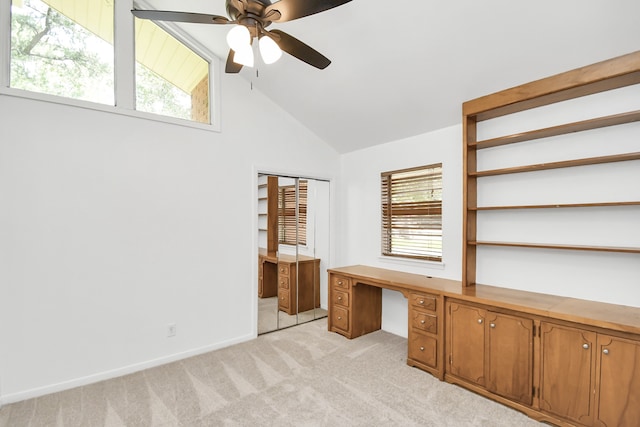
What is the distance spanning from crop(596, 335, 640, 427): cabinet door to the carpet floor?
451 millimetres

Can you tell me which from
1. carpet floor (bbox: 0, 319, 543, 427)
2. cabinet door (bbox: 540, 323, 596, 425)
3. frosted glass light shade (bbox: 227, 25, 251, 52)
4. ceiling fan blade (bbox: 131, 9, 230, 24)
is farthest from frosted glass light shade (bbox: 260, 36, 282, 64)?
cabinet door (bbox: 540, 323, 596, 425)

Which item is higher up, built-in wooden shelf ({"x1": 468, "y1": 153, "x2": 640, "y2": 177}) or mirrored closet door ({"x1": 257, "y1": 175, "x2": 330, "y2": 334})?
built-in wooden shelf ({"x1": 468, "y1": 153, "x2": 640, "y2": 177})

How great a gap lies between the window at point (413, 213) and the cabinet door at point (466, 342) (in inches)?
36.1

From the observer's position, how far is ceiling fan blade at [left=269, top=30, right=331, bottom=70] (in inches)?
72.7

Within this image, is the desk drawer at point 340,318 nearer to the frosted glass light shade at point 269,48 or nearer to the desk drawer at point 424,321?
the desk drawer at point 424,321

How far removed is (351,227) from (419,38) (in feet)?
8.54

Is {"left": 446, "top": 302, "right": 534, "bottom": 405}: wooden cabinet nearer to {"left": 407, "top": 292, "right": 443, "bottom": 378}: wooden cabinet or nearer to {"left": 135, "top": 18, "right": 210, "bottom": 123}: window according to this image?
{"left": 407, "top": 292, "right": 443, "bottom": 378}: wooden cabinet

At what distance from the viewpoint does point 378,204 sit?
4.05m

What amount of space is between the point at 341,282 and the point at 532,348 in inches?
79.3

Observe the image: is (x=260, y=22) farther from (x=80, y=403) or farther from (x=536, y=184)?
(x=80, y=403)

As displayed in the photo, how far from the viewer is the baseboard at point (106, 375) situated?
241 cm

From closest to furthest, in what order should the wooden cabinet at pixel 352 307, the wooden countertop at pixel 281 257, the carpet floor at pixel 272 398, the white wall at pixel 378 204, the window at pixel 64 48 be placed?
the carpet floor at pixel 272 398 < the window at pixel 64 48 < the white wall at pixel 378 204 < the wooden cabinet at pixel 352 307 < the wooden countertop at pixel 281 257

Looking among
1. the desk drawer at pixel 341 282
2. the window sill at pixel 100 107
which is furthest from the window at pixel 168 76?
the desk drawer at pixel 341 282

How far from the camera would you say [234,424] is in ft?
7.00
